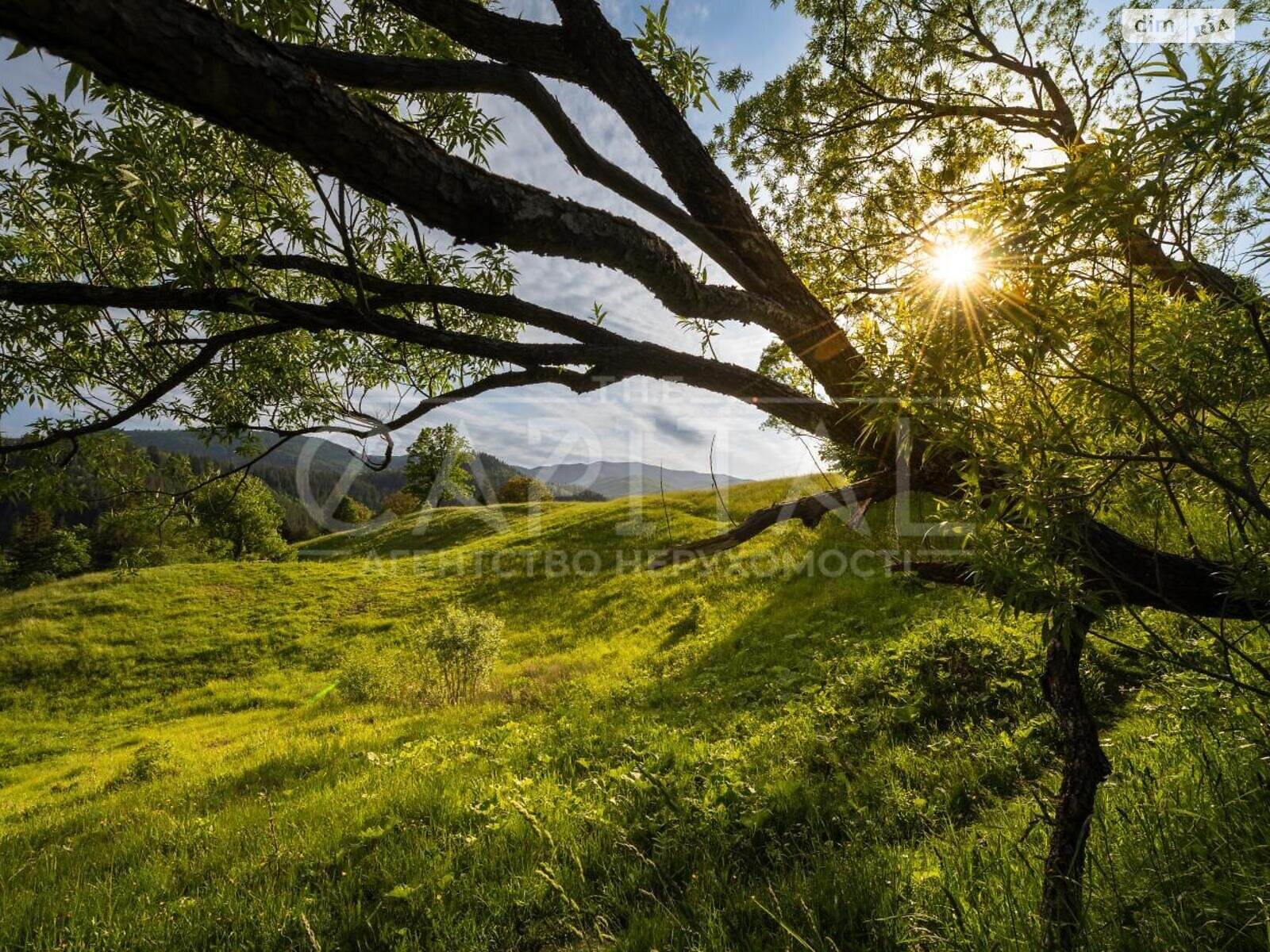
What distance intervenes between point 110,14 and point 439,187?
1015 mm

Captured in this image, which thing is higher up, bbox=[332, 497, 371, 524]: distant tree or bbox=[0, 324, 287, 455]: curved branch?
bbox=[0, 324, 287, 455]: curved branch

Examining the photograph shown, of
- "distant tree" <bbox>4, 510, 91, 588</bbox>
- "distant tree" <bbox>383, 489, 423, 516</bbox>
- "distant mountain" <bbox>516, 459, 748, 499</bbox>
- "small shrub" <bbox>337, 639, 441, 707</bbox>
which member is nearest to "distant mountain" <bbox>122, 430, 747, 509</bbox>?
"distant mountain" <bbox>516, 459, 748, 499</bbox>

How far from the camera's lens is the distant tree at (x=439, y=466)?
6.65m

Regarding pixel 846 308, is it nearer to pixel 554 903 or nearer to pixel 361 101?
pixel 361 101

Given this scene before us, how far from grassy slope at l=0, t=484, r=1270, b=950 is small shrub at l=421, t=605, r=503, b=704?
2484mm

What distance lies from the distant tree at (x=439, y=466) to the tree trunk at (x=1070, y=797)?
5464mm

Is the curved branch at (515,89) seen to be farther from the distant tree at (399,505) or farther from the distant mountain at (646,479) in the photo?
the distant tree at (399,505)

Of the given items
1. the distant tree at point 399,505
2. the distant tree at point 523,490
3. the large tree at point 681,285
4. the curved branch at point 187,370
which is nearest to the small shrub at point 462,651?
the large tree at point 681,285

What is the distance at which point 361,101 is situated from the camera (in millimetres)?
2059

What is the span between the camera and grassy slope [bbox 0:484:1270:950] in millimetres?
3160

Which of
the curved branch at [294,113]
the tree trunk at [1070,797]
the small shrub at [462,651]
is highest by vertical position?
the curved branch at [294,113]

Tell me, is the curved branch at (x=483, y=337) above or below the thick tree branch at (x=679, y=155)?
below

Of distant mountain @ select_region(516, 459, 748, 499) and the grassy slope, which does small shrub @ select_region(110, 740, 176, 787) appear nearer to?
the grassy slope

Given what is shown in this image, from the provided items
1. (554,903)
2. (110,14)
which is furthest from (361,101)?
(554,903)
